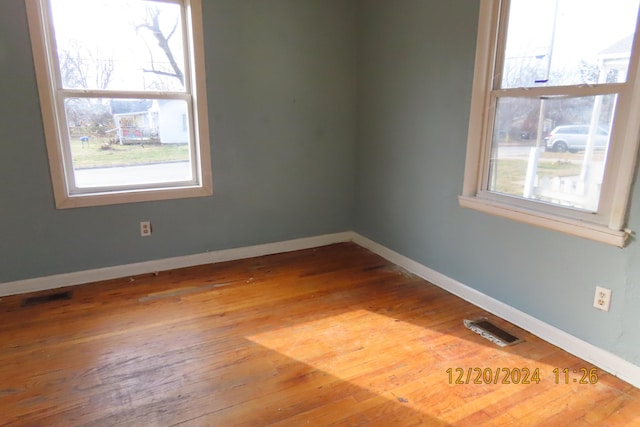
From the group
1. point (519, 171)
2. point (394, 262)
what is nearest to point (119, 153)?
point (394, 262)

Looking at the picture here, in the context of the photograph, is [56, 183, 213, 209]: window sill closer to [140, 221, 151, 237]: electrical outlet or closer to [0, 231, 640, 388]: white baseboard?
[140, 221, 151, 237]: electrical outlet

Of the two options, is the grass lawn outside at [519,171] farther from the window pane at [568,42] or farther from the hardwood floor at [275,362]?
the hardwood floor at [275,362]

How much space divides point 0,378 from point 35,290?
110 cm

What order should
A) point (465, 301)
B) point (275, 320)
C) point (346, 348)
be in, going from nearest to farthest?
point (346, 348), point (275, 320), point (465, 301)

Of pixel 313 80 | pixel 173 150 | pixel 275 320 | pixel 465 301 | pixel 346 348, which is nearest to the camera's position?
pixel 346 348

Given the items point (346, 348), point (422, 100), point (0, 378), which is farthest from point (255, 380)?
point (422, 100)

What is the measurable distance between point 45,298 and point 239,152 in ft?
5.76

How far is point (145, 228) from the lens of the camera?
316 cm

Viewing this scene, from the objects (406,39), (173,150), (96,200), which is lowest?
(96,200)

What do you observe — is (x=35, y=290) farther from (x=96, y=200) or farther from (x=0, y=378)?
(x=0, y=378)

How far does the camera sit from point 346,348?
2.20 metres

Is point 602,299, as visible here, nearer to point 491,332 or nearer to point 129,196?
point 491,332

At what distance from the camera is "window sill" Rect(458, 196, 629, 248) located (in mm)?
1909

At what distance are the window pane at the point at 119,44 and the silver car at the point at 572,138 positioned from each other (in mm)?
2601
